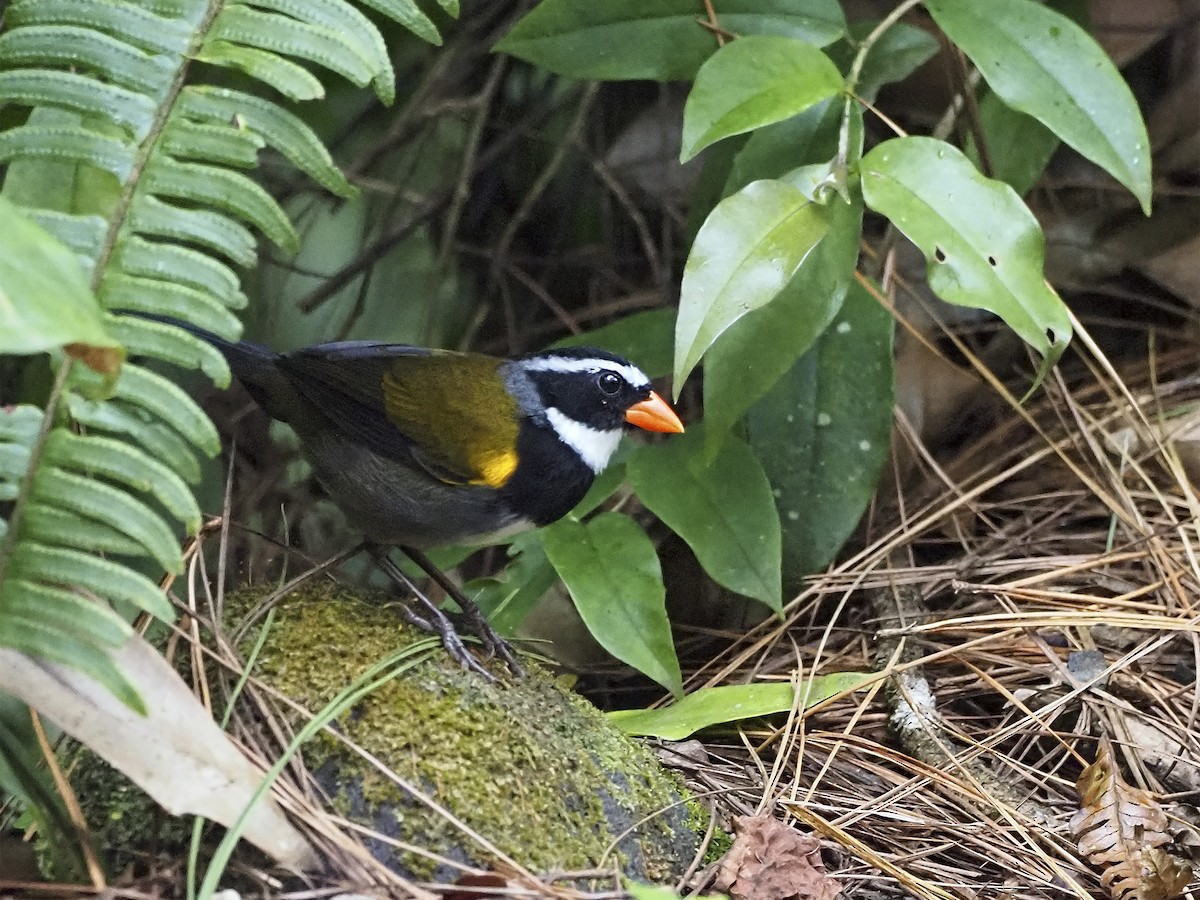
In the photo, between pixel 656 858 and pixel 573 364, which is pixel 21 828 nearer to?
pixel 656 858

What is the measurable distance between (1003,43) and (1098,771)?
5.30 ft

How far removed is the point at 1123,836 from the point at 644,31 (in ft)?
6.88

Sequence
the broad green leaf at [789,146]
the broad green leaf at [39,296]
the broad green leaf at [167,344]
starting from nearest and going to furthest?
1. the broad green leaf at [39,296]
2. the broad green leaf at [167,344]
3. the broad green leaf at [789,146]

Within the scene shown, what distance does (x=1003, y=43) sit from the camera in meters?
2.59

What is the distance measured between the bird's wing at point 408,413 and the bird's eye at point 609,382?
264mm

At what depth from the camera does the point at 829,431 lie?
2967mm

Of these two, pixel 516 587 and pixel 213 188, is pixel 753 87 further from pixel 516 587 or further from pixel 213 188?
pixel 516 587

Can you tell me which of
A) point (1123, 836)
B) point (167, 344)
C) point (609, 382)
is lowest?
point (1123, 836)

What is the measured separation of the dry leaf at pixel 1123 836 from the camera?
2.12m

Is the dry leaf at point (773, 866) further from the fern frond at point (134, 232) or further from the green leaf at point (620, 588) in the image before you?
the fern frond at point (134, 232)

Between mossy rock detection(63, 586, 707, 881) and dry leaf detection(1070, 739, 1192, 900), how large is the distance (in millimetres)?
783

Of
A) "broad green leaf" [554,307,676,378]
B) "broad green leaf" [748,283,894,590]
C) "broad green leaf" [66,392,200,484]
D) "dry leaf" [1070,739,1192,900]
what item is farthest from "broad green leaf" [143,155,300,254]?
"dry leaf" [1070,739,1192,900]

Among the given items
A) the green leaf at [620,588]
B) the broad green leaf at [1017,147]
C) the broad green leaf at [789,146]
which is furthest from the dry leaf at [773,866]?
the broad green leaf at [1017,147]

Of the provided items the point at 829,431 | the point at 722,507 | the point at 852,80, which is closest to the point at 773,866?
the point at 722,507
